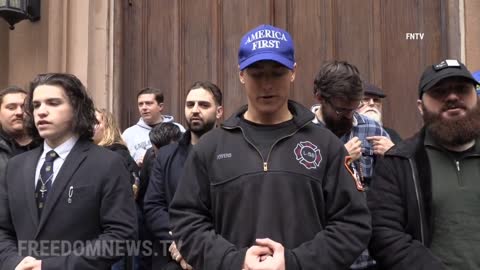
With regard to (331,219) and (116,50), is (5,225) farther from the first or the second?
(116,50)

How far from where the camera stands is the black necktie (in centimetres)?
279

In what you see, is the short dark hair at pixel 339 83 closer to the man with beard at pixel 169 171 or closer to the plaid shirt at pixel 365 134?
the plaid shirt at pixel 365 134

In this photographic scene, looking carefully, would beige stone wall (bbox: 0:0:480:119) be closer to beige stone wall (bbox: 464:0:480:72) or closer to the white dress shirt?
beige stone wall (bbox: 464:0:480:72)

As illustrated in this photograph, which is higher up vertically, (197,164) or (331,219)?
(197,164)

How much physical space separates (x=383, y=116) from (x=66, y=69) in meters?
2.70

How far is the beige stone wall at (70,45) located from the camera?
5266 millimetres

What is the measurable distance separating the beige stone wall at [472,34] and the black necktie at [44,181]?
353 centimetres

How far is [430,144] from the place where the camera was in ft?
8.82

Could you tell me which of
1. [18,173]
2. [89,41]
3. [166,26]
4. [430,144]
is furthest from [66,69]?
[430,144]

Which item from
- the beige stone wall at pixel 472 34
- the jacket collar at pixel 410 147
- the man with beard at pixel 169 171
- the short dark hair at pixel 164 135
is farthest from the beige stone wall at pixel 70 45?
the jacket collar at pixel 410 147

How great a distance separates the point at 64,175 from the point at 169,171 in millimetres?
1040

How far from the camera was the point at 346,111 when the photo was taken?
3033 millimetres

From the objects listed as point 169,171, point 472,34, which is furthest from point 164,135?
point 472,34

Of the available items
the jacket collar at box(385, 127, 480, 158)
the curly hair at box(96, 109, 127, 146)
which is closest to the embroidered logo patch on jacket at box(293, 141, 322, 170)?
the jacket collar at box(385, 127, 480, 158)
